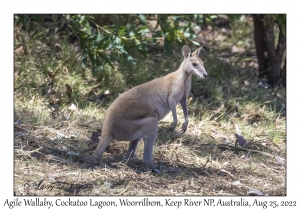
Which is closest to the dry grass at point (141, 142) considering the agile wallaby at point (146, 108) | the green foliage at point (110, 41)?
the agile wallaby at point (146, 108)

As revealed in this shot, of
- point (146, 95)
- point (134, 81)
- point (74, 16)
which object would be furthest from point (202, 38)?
point (146, 95)

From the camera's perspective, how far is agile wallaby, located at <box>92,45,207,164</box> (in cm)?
562

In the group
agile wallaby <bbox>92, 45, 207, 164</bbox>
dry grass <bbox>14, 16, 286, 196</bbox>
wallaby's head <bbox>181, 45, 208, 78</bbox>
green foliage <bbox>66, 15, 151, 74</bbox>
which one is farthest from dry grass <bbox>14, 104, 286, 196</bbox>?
green foliage <bbox>66, 15, 151, 74</bbox>

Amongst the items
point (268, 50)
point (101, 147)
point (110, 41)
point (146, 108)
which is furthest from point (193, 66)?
point (268, 50)

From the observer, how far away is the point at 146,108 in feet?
19.0

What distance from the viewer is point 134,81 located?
835 cm

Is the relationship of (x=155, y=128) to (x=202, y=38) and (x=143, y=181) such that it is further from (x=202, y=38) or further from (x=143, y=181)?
(x=202, y=38)

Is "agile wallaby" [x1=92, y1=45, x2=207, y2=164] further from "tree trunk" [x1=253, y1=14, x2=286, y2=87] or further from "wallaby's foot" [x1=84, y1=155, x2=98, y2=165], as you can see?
"tree trunk" [x1=253, y1=14, x2=286, y2=87]

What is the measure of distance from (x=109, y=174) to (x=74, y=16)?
307 cm

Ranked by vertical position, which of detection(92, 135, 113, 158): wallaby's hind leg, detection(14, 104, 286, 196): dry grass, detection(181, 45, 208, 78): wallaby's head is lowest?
detection(14, 104, 286, 196): dry grass

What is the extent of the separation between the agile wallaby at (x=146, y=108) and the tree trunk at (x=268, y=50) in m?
3.38

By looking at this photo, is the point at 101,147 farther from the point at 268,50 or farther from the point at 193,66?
the point at 268,50

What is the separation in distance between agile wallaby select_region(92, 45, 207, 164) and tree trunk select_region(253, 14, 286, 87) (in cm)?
338

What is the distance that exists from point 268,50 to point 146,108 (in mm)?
4307
